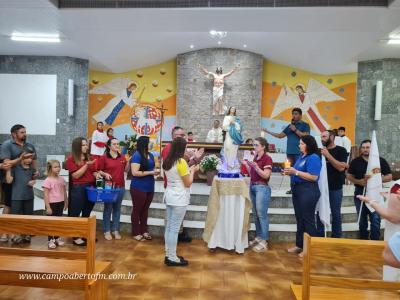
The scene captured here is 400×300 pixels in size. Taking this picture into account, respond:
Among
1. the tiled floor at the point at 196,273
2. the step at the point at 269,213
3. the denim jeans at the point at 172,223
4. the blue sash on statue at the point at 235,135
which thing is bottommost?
the tiled floor at the point at 196,273

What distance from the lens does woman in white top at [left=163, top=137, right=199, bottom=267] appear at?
396 cm

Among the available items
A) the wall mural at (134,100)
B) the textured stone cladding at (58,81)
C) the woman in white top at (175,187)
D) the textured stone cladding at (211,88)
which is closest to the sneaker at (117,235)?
the woman in white top at (175,187)

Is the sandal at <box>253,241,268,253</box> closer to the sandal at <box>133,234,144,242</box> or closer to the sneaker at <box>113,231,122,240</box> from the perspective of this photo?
the sandal at <box>133,234,144,242</box>

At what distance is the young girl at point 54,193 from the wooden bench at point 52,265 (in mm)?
1905

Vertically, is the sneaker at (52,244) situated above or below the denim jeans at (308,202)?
below

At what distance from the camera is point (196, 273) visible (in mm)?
3934

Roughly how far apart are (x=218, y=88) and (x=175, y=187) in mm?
8008

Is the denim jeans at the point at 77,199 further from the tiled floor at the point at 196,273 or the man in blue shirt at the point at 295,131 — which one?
the man in blue shirt at the point at 295,131

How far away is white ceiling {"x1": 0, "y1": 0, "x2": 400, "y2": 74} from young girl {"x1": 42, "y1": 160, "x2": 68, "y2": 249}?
2.57 metres

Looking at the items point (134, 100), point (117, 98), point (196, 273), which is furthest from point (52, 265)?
point (117, 98)

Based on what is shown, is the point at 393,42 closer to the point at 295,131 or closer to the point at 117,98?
the point at 295,131

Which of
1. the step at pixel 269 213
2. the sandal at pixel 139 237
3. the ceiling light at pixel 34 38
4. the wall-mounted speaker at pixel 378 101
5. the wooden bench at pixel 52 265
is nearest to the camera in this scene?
the wooden bench at pixel 52 265

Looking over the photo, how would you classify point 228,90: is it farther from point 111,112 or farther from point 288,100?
point 111,112

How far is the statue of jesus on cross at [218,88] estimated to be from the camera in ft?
38.1
